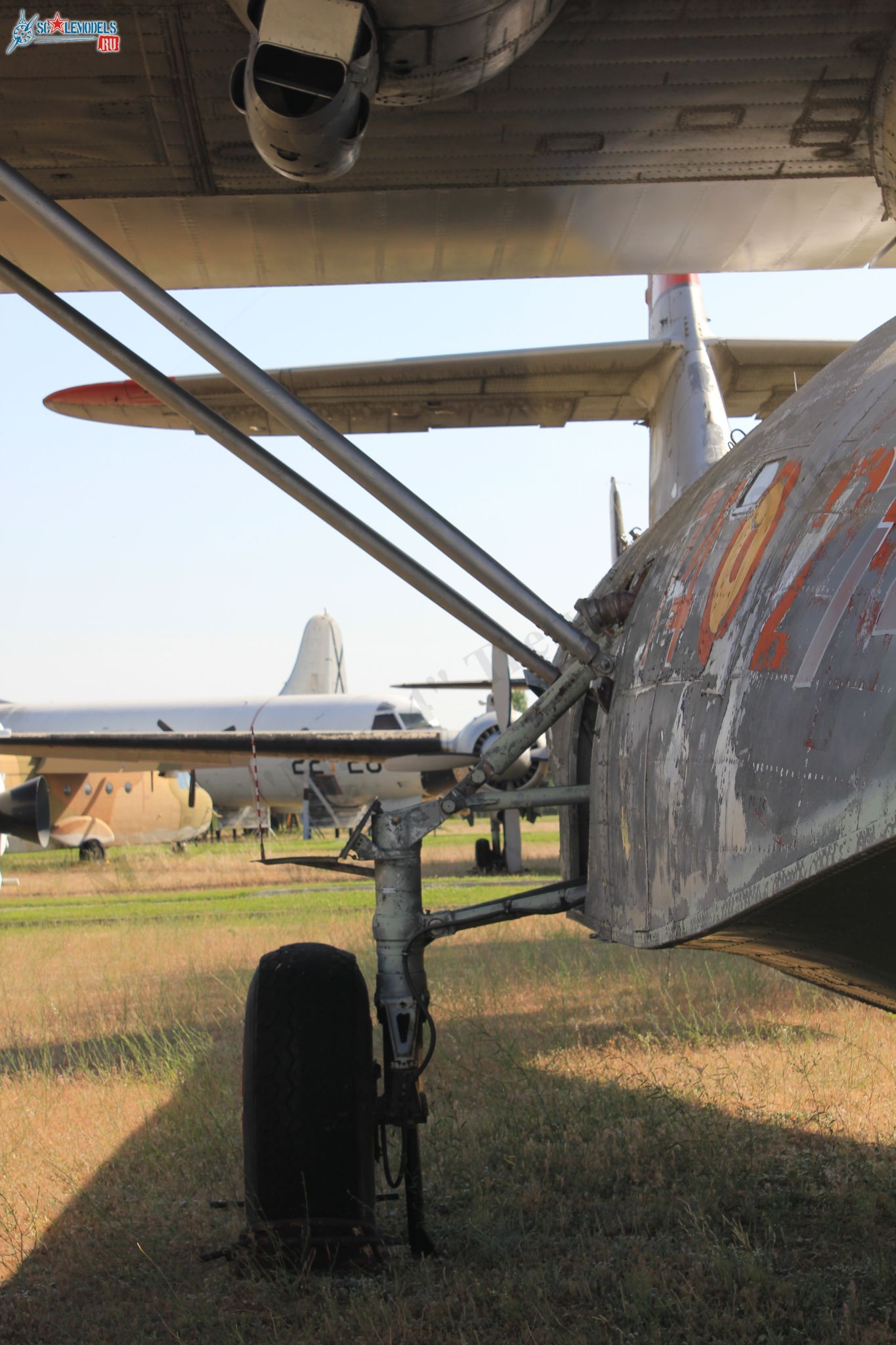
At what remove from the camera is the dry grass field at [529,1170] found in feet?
10.8

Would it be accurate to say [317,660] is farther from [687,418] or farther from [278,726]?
[687,418]

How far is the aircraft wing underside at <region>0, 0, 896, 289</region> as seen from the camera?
3.14 metres

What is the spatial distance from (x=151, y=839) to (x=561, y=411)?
80.9 ft

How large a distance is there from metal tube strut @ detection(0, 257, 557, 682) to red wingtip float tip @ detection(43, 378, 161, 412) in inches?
91.2

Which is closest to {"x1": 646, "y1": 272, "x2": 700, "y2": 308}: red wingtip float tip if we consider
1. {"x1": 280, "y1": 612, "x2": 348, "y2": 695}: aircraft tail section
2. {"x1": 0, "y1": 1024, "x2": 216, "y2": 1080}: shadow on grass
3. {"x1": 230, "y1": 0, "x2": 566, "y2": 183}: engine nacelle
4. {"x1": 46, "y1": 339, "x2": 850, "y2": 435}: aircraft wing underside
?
{"x1": 46, "y1": 339, "x2": 850, "y2": 435}: aircraft wing underside

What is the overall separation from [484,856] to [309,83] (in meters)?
19.4

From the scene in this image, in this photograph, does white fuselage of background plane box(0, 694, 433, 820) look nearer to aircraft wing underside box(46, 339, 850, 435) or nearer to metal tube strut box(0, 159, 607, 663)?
aircraft wing underside box(46, 339, 850, 435)

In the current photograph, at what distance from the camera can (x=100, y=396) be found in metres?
5.88

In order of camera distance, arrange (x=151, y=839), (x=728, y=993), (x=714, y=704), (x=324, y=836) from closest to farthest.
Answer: (x=714, y=704) → (x=728, y=993) → (x=151, y=839) → (x=324, y=836)

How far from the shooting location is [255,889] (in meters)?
19.1

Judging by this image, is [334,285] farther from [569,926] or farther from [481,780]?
[569,926]

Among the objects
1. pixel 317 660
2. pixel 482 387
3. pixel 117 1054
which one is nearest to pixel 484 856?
pixel 117 1054

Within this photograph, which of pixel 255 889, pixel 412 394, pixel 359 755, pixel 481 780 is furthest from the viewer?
pixel 359 755

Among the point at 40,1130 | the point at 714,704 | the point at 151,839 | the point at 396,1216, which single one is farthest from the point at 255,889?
the point at 714,704
